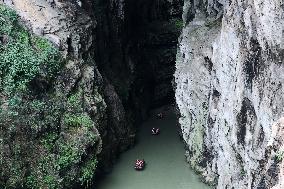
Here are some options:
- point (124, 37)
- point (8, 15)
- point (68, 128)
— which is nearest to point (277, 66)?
point (68, 128)

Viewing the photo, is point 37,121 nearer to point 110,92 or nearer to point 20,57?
point 20,57

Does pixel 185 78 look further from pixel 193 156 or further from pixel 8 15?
pixel 8 15

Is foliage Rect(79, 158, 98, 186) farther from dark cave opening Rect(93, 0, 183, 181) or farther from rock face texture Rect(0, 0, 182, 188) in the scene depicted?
dark cave opening Rect(93, 0, 183, 181)

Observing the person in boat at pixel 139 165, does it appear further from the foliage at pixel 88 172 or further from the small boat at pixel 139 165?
the foliage at pixel 88 172

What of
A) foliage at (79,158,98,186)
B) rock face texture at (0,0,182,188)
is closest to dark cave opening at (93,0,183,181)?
rock face texture at (0,0,182,188)

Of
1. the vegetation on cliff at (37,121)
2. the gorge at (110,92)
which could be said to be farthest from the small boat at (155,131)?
the vegetation on cliff at (37,121)
